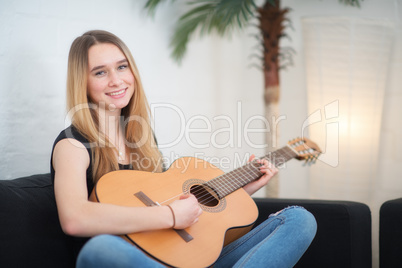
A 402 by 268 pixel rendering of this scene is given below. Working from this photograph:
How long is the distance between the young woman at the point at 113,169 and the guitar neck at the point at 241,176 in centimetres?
5

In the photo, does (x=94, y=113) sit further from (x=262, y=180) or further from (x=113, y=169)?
(x=262, y=180)

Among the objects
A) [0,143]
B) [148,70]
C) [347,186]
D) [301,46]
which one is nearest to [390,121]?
[347,186]

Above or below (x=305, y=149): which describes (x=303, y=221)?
below

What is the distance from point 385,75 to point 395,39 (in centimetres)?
24

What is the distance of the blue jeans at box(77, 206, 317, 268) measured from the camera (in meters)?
0.89

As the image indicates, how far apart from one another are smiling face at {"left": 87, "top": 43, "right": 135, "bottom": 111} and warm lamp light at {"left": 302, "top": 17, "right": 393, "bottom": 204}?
1202 millimetres

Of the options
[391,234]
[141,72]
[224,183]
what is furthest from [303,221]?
[141,72]

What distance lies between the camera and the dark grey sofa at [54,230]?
112cm

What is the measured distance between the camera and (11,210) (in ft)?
3.71

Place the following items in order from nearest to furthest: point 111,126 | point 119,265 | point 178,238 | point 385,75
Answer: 1. point 119,265
2. point 178,238
3. point 111,126
4. point 385,75

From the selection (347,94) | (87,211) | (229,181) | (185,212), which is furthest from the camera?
(347,94)

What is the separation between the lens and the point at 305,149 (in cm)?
175

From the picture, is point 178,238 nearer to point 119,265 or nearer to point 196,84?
point 119,265

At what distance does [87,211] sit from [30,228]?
0.26m
